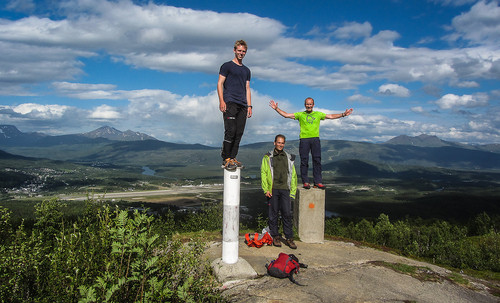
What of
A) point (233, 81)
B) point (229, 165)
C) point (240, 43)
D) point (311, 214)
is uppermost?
point (240, 43)

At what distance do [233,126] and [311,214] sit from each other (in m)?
4.93

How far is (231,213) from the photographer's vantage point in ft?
24.4

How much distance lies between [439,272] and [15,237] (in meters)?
9.90

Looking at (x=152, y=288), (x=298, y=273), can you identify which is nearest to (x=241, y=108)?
(x=298, y=273)

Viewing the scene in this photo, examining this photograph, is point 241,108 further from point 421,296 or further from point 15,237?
point 421,296

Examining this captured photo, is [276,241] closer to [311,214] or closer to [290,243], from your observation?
[290,243]

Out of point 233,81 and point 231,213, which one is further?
point 233,81

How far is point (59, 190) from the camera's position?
18112 cm

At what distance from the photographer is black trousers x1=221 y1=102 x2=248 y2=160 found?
7637 millimetres

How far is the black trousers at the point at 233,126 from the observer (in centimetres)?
764

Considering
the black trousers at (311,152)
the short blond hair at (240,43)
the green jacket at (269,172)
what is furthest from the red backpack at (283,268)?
the short blond hair at (240,43)

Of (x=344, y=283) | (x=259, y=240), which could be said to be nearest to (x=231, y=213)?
(x=259, y=240)

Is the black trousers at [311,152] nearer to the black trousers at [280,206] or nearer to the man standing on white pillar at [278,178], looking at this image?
the man standing on white pillar at [278,178]

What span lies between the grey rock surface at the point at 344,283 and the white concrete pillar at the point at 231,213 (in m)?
0.51
